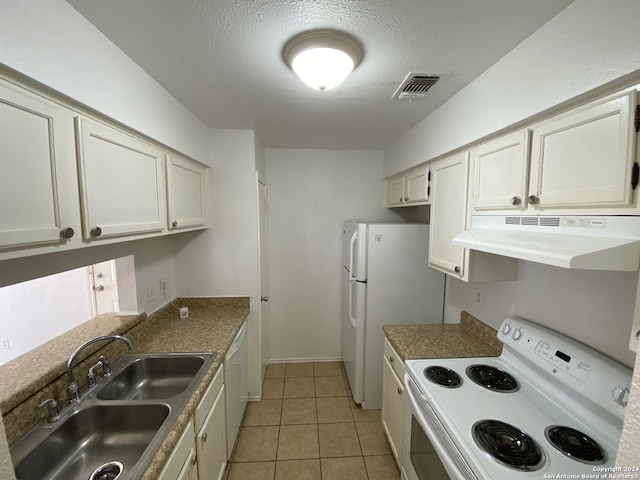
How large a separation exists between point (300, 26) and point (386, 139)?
5.75ft

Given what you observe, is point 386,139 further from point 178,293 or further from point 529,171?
point 178,293

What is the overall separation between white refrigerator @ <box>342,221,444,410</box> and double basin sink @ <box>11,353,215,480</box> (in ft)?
4.31

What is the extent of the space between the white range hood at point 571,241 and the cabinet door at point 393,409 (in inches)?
44.6

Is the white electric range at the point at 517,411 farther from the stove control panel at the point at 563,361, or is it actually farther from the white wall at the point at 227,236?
the white wall at the point at 227,236

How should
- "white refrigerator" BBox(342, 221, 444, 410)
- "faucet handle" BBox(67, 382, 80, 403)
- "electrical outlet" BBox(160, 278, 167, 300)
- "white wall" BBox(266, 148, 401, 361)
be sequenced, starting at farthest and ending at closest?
"white wall" BBox(266, 148, 401, 361), "white refrigerator" BBox(342, 221, 444, 410), "electrical outlet" BBox(160, 278, 167, 300), "faucet handle" BBox(67, 382, 80, 403)

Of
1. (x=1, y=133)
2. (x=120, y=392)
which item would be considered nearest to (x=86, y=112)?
(x=1, y=133)

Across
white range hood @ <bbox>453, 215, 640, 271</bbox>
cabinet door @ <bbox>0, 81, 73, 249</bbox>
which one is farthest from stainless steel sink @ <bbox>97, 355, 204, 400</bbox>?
white range hood @ <bbox>453, 215, 640, 271</bbox>

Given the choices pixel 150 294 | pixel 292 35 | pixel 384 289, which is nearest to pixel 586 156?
pixel 292 35

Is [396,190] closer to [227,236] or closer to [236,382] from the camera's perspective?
[227,236]

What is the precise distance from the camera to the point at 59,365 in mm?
1241

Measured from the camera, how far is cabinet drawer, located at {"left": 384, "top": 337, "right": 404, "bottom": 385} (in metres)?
1.77

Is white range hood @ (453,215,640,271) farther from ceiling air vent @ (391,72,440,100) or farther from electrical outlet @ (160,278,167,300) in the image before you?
electrical outlet @ (160,278,167,300)

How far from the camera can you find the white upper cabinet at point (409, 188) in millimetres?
2100

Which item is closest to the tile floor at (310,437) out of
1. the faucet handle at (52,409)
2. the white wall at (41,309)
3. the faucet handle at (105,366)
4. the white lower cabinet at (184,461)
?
the white lower cabinet at (184,461)
